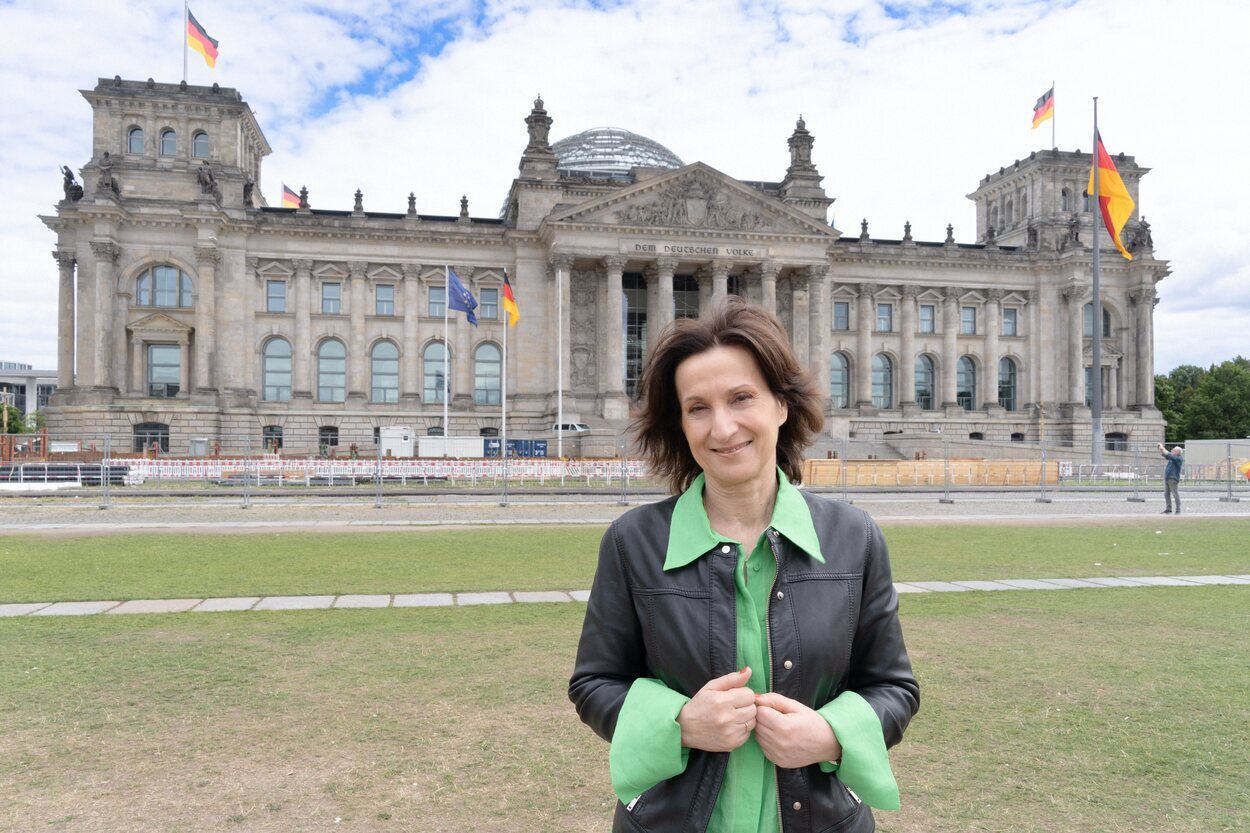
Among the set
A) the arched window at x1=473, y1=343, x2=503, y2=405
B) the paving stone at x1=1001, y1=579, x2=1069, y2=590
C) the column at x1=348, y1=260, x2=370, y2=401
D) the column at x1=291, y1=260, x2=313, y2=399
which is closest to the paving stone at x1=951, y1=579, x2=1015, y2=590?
the paving stone at x1=1001, y1=579, x2=1069, y2=590

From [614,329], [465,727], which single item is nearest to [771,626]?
[465,727]

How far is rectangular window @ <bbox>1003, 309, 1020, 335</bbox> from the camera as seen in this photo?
72500 millimetres

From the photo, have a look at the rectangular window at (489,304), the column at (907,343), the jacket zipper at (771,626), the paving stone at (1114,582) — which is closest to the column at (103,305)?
the rectangular window at (489,304)

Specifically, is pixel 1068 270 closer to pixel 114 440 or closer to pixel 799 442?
pixel 114 440

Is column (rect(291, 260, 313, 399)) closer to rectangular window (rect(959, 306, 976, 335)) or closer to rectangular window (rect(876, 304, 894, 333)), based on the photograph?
rectangular window (rect(876, 304, 894, 333))

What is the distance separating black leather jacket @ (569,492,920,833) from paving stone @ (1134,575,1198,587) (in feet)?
37.9

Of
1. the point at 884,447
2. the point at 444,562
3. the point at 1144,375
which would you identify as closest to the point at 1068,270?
the point at 1144,375

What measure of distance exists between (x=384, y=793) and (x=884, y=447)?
192ft

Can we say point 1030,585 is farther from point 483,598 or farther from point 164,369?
point 164,369

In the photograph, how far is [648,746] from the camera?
249cm

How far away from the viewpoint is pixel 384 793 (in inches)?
199

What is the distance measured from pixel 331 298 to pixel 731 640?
6382cm

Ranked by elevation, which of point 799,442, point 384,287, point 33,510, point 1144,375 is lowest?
point 33,510

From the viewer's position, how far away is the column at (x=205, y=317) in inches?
2282
